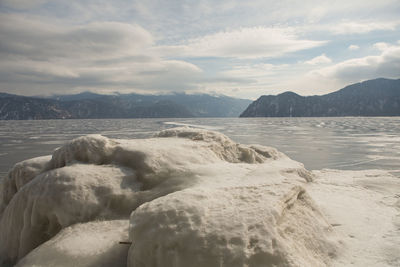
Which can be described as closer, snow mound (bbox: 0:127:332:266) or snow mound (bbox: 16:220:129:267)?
snow mound (bbox: 0:127:332:266)

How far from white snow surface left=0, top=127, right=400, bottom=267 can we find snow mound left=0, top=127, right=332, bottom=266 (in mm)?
13

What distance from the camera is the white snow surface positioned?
2928mm

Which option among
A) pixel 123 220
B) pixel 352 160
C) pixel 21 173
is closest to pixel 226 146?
pixel 123 220

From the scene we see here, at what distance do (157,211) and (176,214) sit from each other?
236mm

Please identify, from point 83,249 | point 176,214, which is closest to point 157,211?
point 176,214

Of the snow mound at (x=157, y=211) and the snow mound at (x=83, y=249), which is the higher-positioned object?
the snow mound at (x=157, y=211)

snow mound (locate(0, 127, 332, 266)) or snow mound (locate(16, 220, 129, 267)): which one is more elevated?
snow mound (locate(0, 127, 332, 266))

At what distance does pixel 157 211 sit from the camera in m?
3.21

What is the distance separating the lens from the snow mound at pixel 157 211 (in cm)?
291

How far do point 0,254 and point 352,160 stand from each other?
13.4 metres

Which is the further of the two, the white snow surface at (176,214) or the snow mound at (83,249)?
the snow mound at (83,249)

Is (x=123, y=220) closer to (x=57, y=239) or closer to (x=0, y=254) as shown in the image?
(x=57, y=239)

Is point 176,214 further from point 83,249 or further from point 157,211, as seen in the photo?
point 83,249

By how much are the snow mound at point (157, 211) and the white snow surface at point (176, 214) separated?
0.04ft
